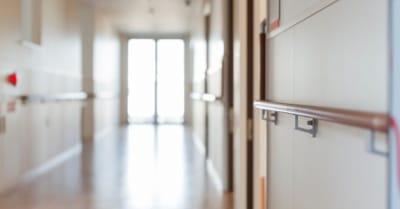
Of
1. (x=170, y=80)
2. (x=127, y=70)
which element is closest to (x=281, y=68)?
(x=170, y=80)

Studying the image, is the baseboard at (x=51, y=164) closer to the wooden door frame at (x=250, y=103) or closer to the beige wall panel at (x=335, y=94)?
the wooden door frame at (x=250, y=103)

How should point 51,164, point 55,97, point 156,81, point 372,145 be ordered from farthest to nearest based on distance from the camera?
point 156,81 → point 55,97 → point 51,164 → point 372,145

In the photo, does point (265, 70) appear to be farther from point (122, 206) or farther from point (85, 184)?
point (85, 184)

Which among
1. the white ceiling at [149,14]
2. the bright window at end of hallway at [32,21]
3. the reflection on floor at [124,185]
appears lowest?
the reflection on floor at [124,185]

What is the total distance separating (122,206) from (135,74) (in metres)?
12.5

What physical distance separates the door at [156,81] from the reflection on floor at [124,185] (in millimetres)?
8013

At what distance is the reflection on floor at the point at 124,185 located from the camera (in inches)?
179

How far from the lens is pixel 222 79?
554 centimetres

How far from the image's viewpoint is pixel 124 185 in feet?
17.8

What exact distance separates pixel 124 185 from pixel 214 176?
1.22 metres

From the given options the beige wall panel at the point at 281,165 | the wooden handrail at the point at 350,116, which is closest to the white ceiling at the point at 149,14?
the beige wall panel at the point at 281,165

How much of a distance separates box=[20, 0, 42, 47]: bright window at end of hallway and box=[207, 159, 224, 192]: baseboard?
2874mm

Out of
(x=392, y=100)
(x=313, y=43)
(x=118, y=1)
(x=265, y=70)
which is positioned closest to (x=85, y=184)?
(x=265, y=70)

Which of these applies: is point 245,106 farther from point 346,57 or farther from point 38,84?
point 38,84
